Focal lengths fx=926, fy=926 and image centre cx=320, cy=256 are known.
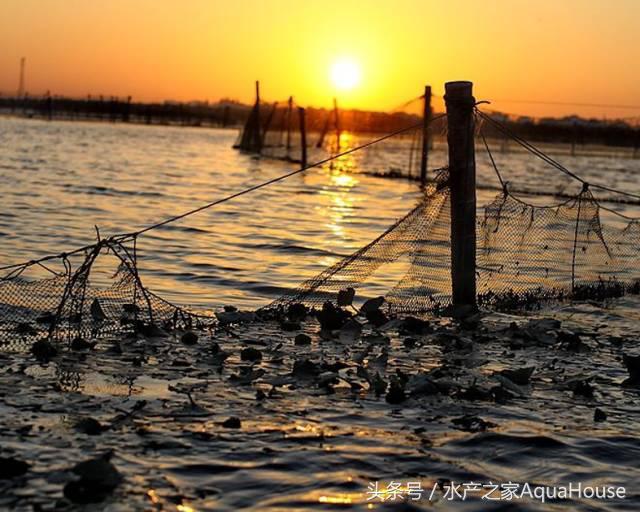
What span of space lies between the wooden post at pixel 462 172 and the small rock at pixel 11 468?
5658 millimetres

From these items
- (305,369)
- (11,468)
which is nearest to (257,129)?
(305,369)

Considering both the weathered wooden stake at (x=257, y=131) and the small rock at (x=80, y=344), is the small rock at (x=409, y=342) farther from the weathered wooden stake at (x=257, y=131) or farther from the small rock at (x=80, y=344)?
the weathered wooden stake at (x=257, y=131)

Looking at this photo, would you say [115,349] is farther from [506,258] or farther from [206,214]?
[206,214]

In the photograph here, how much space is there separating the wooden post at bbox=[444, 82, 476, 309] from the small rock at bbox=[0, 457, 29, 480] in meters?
5.66

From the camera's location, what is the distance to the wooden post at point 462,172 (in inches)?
380

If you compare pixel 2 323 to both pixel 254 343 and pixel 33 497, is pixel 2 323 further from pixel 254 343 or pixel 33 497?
pixel 33 497

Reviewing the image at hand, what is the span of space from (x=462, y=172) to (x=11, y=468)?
19.5ft

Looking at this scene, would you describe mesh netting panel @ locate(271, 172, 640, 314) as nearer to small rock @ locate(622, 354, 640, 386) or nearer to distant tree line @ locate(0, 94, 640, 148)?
small rock @ locate(622, 354, 640, 386)

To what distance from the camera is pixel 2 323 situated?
8930mm

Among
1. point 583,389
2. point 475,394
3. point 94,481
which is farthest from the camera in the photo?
point 583,389

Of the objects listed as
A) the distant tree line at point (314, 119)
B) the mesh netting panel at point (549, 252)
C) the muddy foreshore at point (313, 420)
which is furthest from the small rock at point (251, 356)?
the distant tree line at point (314, 119)

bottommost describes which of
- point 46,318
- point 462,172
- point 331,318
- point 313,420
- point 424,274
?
point 313,420

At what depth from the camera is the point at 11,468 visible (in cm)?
520

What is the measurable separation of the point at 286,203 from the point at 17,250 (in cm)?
1158
